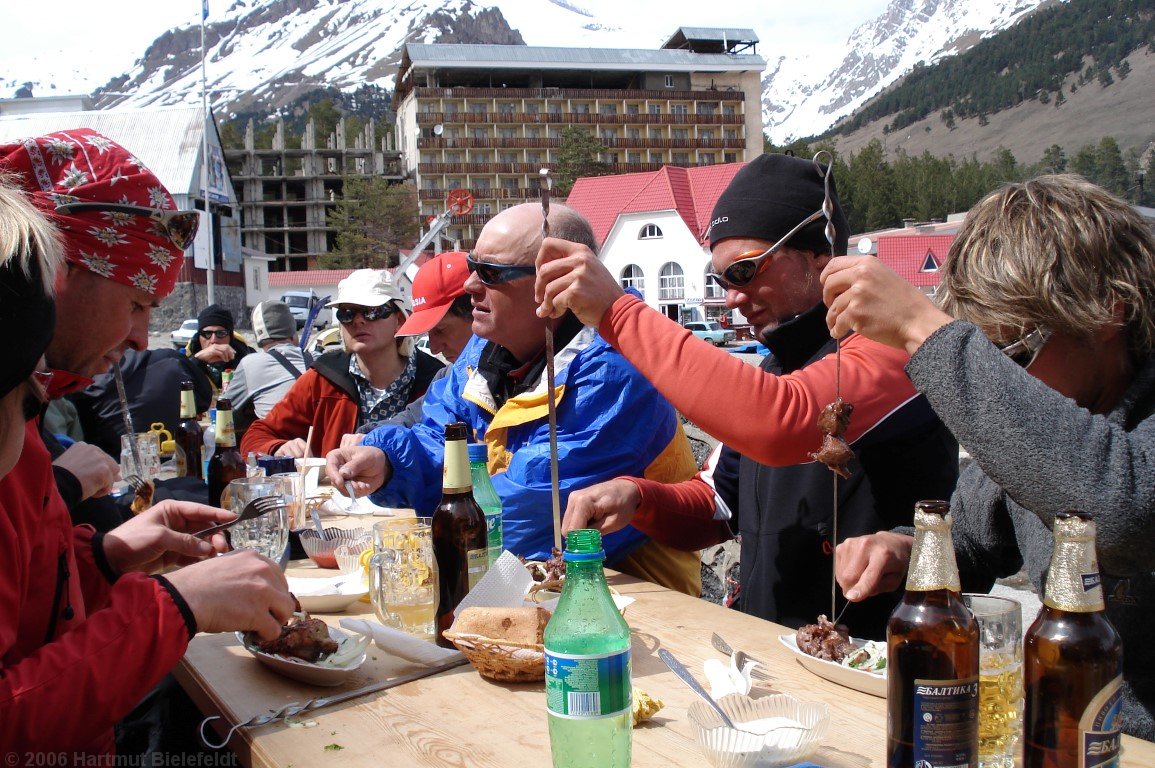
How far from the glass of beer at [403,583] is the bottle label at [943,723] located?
53.9 inches

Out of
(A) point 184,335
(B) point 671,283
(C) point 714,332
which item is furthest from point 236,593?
(B) point 671,283

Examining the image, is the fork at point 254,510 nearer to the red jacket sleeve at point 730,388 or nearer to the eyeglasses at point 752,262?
the red jacket sleeve at point 730,388

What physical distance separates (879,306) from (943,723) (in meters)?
0.84

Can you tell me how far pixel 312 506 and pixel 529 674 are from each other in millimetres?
2210

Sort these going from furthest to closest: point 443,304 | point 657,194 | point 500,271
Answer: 1. point 657,194
2. point 443,304
3. point 500,271

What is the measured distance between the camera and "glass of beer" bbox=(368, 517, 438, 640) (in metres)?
2.44

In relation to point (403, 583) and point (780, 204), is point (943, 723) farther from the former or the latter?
point (780, 204)

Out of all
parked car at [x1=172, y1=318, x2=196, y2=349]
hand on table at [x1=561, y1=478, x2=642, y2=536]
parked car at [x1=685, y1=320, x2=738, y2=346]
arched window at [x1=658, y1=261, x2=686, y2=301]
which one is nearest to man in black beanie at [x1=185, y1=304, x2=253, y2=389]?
hand on table at [x1=561, y1=478, x2=642, y2=536]

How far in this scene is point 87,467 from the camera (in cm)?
307

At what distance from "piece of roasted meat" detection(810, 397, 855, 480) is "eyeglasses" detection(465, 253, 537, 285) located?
1735 millimetres

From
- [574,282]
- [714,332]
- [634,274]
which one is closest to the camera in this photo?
[574,282]

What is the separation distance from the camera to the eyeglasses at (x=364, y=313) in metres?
6.09

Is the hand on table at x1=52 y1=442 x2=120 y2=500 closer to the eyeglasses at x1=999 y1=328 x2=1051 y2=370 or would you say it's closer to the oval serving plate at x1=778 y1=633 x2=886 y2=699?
the oval serving plate at x1=778 y1=633 x2=886 y2=699

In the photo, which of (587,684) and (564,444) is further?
(564,444)
